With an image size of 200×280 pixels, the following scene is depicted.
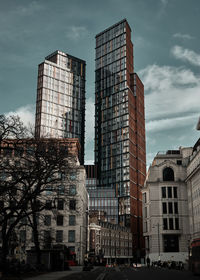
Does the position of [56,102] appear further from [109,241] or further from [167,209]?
[167,209]

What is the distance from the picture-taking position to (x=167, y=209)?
102m

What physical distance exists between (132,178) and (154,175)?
77.1 m

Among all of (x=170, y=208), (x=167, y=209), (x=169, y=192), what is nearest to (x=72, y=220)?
(x=167, y=209)

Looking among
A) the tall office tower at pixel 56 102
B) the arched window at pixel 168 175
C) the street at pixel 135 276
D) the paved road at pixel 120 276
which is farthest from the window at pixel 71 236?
the tall office tower at pixel 56 102

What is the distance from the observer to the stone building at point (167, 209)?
3866 inches

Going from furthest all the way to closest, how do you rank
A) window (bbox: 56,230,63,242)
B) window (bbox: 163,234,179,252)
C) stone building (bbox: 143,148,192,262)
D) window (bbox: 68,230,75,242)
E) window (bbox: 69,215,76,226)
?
1. stone building (bbox: 143,148,192,262)
2. window (bbox: 163,234,179,252)
3. window (bbox: 69,215,76,226)
4. window (bbox: 68,230,75,242)
5. window (bbox: 56,230,63,242)

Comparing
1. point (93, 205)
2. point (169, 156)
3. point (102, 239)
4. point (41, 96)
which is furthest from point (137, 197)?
point (169, 156)

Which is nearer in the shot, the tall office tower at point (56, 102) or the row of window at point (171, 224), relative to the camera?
the row of window at point (171, 224)

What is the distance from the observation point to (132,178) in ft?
597

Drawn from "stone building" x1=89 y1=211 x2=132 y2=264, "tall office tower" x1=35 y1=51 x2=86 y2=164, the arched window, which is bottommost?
"stone building" x1=89 y1=211 x2=132 y2=264

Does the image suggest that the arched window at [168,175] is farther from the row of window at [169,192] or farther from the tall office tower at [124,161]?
the tall office tower at [124,161]

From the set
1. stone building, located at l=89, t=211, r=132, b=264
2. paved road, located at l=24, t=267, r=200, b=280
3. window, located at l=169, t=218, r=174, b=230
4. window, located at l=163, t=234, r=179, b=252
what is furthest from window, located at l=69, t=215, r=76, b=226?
paved road, located at l=24, t=267, r=200, b=280

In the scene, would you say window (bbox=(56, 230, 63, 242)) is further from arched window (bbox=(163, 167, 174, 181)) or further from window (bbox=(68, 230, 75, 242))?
Answer: arched window (bbox=(163, 167, 174, 181))

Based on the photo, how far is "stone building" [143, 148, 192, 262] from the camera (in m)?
98.2
